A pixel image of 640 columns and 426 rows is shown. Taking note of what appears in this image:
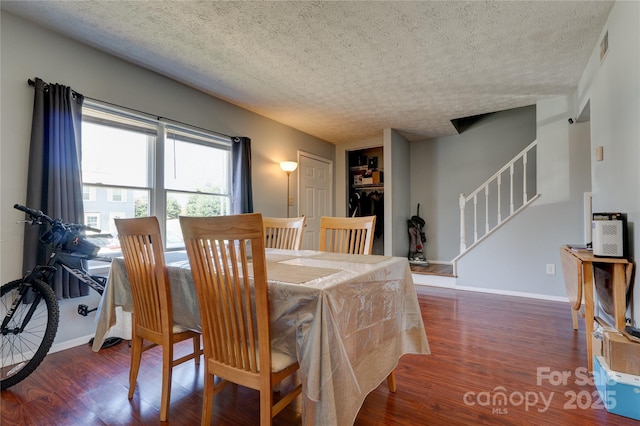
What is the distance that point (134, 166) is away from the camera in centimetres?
289

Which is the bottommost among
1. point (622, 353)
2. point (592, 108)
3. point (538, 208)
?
point (622, 353)

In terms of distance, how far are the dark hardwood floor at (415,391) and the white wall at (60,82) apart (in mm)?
705

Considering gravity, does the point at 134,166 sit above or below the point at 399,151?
below

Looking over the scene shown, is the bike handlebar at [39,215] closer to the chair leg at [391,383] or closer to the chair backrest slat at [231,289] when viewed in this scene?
the chair backrest slat at [231,289]

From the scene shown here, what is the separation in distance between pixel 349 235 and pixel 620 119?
199 centimetres

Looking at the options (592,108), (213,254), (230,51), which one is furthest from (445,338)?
(230,51)

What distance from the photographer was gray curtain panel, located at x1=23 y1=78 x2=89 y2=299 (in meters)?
2.15

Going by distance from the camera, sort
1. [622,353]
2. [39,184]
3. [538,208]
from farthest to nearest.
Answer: [538,208] → [39,184] → [622,353]

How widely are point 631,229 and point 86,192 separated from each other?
159 inches

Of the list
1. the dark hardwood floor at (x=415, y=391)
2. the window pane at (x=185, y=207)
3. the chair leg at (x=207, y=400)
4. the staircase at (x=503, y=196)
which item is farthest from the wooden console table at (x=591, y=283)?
the window pane at (x=185, y=207)

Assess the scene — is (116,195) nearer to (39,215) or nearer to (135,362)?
(39,215)

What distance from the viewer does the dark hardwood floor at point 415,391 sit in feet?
4.97

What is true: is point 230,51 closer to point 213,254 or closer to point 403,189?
point 213,254

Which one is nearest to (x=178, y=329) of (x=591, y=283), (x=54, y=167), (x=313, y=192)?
(x=54, y=167)
